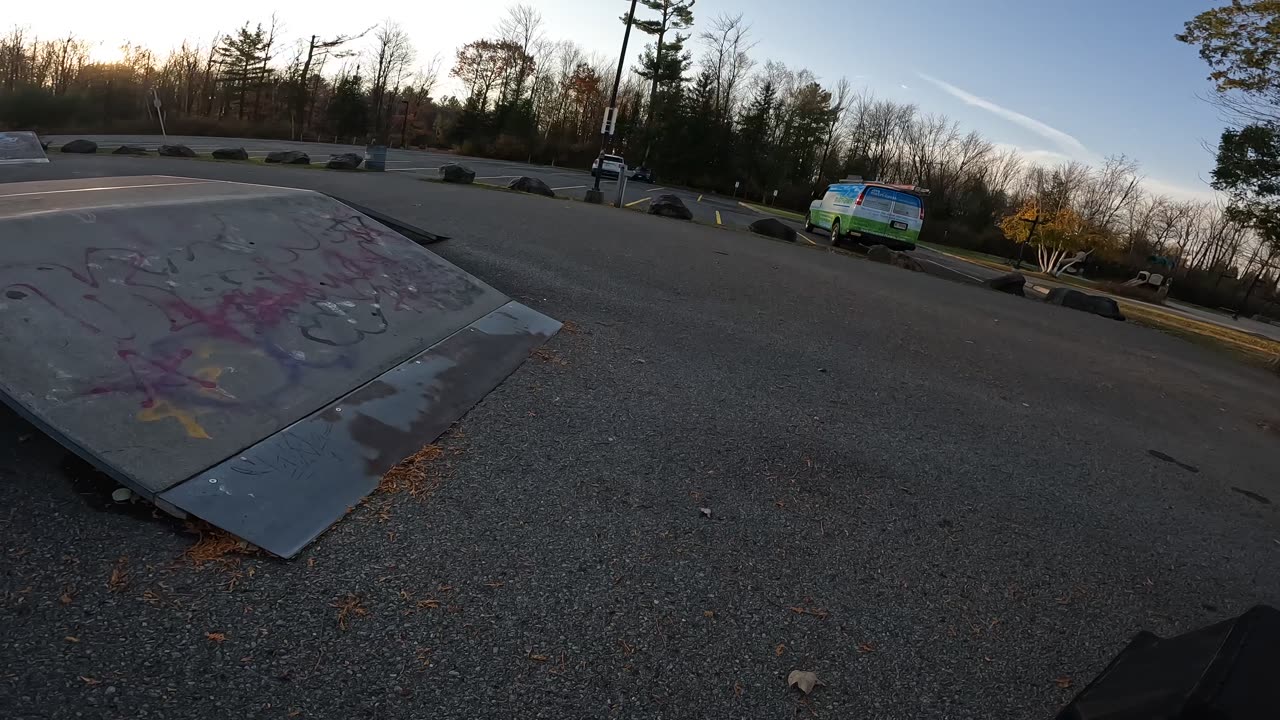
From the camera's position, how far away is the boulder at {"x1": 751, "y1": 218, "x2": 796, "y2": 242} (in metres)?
19.8

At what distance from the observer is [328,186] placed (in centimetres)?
1525

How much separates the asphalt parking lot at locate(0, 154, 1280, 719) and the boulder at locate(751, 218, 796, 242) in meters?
13.0

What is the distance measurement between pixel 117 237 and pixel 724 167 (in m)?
54.5

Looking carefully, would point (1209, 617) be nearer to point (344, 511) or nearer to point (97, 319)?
point (344, 511)

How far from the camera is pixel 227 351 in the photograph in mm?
3725

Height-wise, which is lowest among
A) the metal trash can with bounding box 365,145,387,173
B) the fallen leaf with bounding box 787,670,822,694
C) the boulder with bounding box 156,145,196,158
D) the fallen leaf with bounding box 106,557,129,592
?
the fallen leaf with bounding box 106,557,129,592

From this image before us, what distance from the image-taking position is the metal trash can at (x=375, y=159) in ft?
73.8

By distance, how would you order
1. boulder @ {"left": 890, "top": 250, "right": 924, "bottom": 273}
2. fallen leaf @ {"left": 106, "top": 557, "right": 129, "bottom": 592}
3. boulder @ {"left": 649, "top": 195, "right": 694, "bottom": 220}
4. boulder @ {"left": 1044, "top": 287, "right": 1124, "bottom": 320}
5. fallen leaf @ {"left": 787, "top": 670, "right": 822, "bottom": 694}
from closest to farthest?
fallen leaf @ {"left": 106, "top": 557, "right": 129, "bottom": 592}
fallen leaf @ {"left": 787, "top": 670, "right": 822, "bottom": 694}
boulder @ {"left": 1044, "top": 287, "right": 1124, "bottom": 320}
boulder @ {"left": 890, "top": 250, "right": 924, "bottom": 273}
boulder @ {"left": 649, "top": 195, "right": 694, "bottom": 220}

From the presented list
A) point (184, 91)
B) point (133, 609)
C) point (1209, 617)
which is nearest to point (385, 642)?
point (133, 609)

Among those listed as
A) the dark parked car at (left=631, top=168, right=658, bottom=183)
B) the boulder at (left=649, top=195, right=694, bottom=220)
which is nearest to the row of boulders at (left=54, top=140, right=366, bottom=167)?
the boulder at (left=649, top=195, right=694, bottom=220)

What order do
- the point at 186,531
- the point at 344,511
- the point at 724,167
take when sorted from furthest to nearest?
1. the point at 724,167
2. the point at 344,511
3. the point at 186,531

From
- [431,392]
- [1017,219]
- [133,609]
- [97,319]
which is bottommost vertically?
[133,609]

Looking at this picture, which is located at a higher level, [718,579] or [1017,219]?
[1017,219]

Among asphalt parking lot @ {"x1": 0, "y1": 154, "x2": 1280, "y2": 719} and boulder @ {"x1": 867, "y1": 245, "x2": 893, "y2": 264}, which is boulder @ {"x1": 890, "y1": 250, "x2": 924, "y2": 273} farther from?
asphalt parking lot @ {"x1": 0, "y1": 154, "x2": 1280, "y2": 719}
